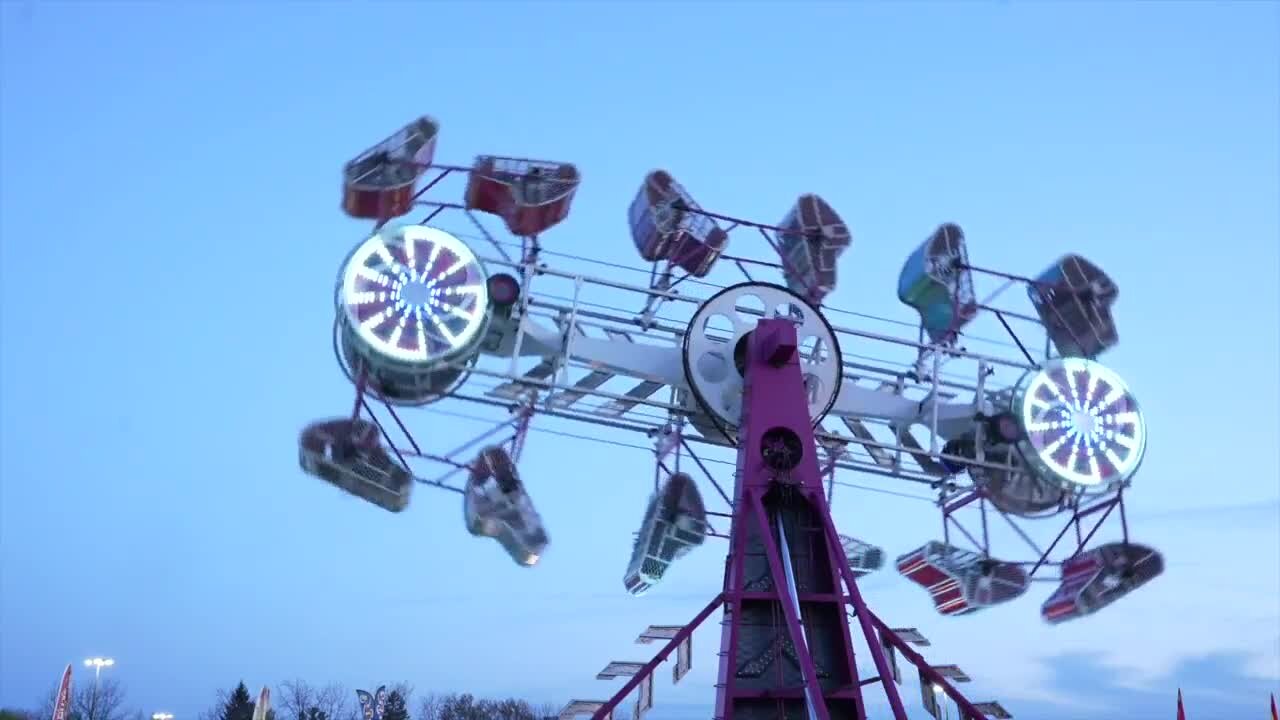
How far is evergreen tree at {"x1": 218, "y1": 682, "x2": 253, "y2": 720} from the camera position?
81938 mm

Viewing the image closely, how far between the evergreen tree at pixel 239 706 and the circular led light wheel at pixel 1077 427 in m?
67.3

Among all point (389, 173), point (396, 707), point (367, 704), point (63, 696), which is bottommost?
point (63, 696)

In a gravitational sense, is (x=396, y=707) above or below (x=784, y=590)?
above

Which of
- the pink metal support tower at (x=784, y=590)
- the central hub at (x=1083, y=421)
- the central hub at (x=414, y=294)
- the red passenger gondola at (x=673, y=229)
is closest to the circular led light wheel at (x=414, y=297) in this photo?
the central hub at (x=414, y=294)

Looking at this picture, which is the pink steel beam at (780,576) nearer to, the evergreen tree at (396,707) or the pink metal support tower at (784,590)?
the pink metal support tower at (784,590)

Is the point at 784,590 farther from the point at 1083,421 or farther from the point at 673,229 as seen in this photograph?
the point at 1083,421

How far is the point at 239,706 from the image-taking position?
83812 mm

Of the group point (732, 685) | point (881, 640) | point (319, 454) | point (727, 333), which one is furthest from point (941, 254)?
point (319, 454)

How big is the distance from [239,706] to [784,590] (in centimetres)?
7369

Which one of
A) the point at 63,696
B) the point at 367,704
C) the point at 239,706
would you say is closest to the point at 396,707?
the point at 239,706

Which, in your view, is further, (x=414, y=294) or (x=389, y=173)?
(x=389, y=173)

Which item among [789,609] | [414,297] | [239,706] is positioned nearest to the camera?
[789,609]

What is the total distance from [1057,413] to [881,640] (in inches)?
252

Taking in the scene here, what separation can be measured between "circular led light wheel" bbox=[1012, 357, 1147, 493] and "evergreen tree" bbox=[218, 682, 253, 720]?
67.3 meters
